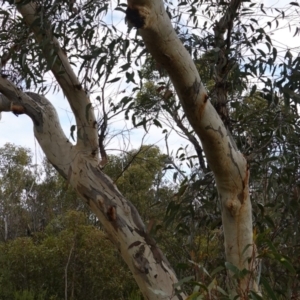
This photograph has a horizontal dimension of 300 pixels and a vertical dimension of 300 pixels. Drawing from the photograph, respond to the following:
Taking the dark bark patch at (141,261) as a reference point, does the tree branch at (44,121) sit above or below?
above

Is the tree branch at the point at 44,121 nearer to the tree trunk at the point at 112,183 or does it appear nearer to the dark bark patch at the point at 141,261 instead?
the tree trunk at the point at 112,183

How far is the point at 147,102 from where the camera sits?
3145 millimetres

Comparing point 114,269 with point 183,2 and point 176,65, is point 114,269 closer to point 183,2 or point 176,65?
point 183,2

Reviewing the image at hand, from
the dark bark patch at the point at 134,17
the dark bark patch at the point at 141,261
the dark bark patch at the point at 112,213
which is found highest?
the dark bark patch at the point at 134,17

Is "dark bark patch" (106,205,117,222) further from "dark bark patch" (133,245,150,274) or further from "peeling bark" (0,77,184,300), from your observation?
"dark bark patch" (133,245,150,274)

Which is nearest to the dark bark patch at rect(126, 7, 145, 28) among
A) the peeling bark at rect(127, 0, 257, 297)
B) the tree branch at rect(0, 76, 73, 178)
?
the peeling bark at rect(127, 0, 257, 297)

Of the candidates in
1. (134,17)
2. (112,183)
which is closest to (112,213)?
(112,183)

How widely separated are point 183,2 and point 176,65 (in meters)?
1.25

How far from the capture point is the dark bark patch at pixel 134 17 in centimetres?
180

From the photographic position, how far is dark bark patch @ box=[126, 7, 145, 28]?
180cm

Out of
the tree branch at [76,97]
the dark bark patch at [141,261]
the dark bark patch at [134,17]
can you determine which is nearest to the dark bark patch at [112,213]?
the dark bark patch at [141,261]

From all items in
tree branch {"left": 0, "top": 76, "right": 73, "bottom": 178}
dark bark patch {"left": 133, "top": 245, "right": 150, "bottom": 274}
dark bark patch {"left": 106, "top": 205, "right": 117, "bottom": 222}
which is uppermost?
tree branch {"left": 0, "top": 76, "right": 73, "bottom": 178}

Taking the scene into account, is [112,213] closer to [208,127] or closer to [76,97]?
[76,97]

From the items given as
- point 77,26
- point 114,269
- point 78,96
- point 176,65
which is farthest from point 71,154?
point 114,269
